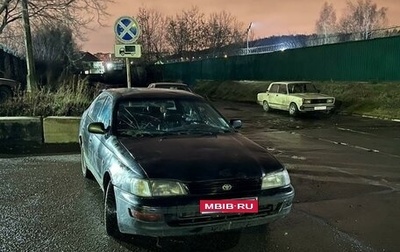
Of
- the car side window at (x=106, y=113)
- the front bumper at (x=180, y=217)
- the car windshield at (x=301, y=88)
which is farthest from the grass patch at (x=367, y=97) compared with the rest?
the front bumper at (x=180, y=217)

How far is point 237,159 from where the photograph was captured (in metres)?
3.97

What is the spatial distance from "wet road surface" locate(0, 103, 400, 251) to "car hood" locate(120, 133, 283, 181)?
79cm

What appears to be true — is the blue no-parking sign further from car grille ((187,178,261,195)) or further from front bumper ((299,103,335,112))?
front bumper ((299,103,335,112))

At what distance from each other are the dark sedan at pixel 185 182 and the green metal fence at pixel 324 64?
18.1 meters

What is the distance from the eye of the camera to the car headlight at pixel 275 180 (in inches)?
152

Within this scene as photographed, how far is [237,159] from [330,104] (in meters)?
14.4

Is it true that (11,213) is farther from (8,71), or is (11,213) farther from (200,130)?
(8,71)

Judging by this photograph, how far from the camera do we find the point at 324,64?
2480 centimetres

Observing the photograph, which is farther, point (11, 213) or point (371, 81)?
point (371, 81)

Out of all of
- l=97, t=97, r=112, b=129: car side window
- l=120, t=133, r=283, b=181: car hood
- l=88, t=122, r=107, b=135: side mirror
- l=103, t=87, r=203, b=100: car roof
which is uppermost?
l=103, t=87, r=203, b=100: car roof

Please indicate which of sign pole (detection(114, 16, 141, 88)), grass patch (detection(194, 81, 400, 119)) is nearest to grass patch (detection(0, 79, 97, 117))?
sign pole (detection(114, 16, 141, 88))

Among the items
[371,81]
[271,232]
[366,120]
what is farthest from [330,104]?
[271,232]

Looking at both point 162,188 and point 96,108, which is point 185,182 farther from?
point 96,108

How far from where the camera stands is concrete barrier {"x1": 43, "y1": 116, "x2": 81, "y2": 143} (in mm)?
9688
